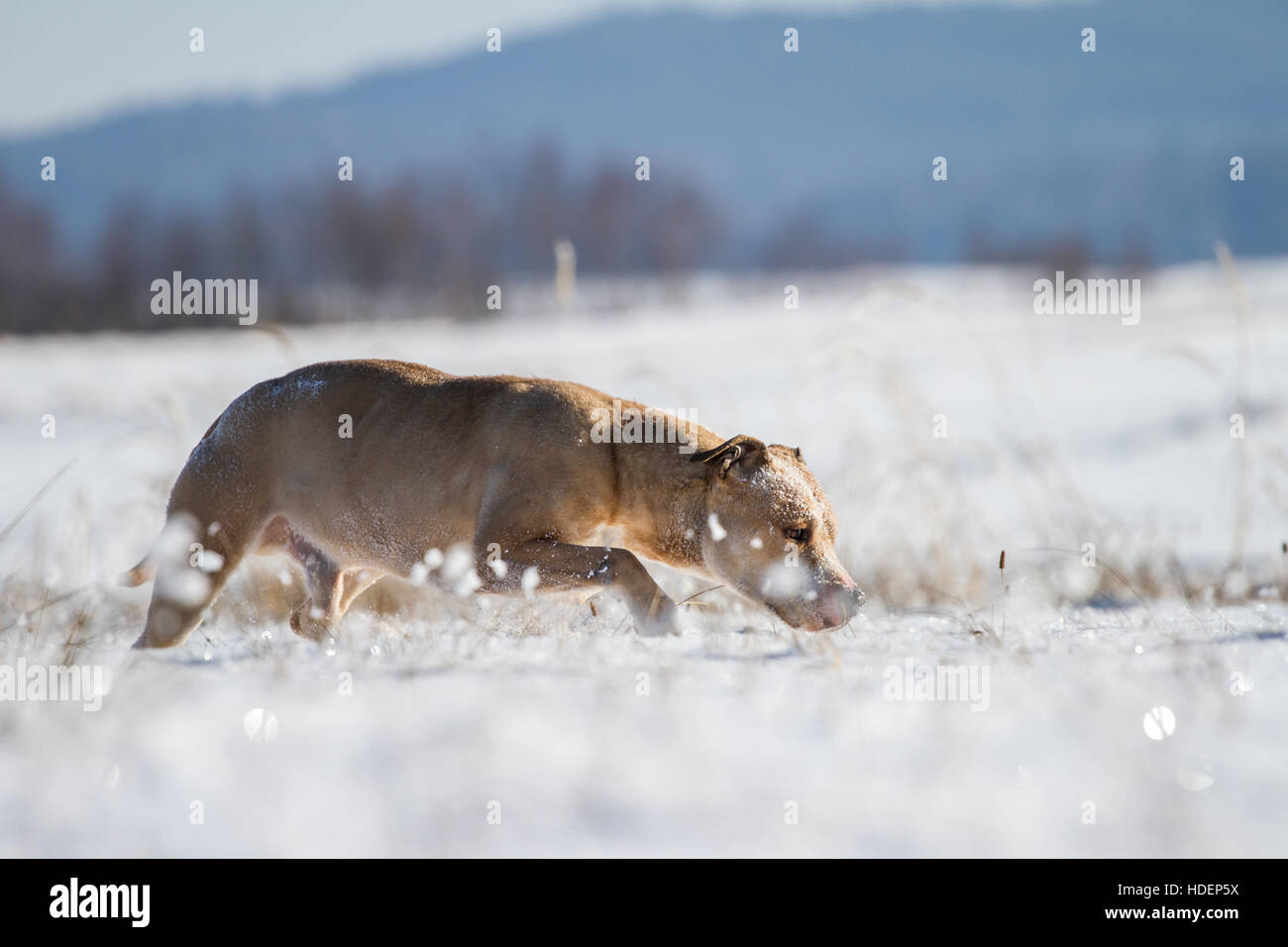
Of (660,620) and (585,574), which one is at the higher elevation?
(585,574)

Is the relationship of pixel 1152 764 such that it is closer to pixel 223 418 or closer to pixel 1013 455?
pixel 223 418

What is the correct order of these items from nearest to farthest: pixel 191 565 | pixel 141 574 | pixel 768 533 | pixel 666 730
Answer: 1. pixel 666 730
2. pixel 768 533
3. pixel 191 565
4. pixel 141 574

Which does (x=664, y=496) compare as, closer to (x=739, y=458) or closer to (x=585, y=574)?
(x=739, y=458)

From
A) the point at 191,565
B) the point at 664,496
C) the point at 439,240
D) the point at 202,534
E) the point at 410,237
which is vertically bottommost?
the point at 191,565

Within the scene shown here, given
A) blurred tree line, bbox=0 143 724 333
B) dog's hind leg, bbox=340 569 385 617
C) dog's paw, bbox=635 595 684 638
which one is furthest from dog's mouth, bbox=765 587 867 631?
blurred tree line, bbox=0 143 724 333

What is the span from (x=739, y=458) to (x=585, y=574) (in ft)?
2.66

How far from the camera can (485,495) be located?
4.62 metres

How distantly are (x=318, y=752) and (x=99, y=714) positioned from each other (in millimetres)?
520

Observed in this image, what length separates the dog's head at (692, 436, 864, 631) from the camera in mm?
4477

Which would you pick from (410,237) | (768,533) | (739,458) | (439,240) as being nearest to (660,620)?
(768,533)

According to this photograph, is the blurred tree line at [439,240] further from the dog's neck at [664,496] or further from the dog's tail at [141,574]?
the dog's neck at [664,496]

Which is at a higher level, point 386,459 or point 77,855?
point 386,459

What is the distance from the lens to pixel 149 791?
6.79ft

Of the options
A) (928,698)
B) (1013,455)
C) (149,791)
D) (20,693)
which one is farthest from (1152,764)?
(1013,455)
